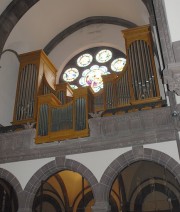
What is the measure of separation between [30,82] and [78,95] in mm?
2855

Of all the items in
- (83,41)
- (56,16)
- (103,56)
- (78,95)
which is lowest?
(78,95)

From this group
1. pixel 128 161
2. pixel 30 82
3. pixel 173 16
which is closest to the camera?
pixel 173 16

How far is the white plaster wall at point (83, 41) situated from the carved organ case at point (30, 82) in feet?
4.87

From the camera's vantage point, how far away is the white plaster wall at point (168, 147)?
8.31 metres

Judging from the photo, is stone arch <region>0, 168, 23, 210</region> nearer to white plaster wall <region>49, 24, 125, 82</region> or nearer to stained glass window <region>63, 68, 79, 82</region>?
stained glass window <region>63, 68, 79, 82</region>

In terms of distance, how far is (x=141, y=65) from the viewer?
10688 millimetres

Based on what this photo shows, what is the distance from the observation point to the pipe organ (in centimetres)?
946

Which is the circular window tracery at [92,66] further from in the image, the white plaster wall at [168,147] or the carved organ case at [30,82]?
the white plaster wall at [168,147]

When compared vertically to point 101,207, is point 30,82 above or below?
above

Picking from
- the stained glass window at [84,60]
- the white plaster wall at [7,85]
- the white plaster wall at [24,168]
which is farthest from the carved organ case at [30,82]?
the white plaster wall at [24,168]

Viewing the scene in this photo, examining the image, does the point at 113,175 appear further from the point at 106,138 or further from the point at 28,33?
the point at 28,33

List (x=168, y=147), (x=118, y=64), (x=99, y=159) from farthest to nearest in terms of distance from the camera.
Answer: (x=118, y=64) → (x=99, y=159) → (x=168, y=147)

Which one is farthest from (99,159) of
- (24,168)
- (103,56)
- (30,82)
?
(103,56)

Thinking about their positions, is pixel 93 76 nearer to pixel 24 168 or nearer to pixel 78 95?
pixel 78 95
